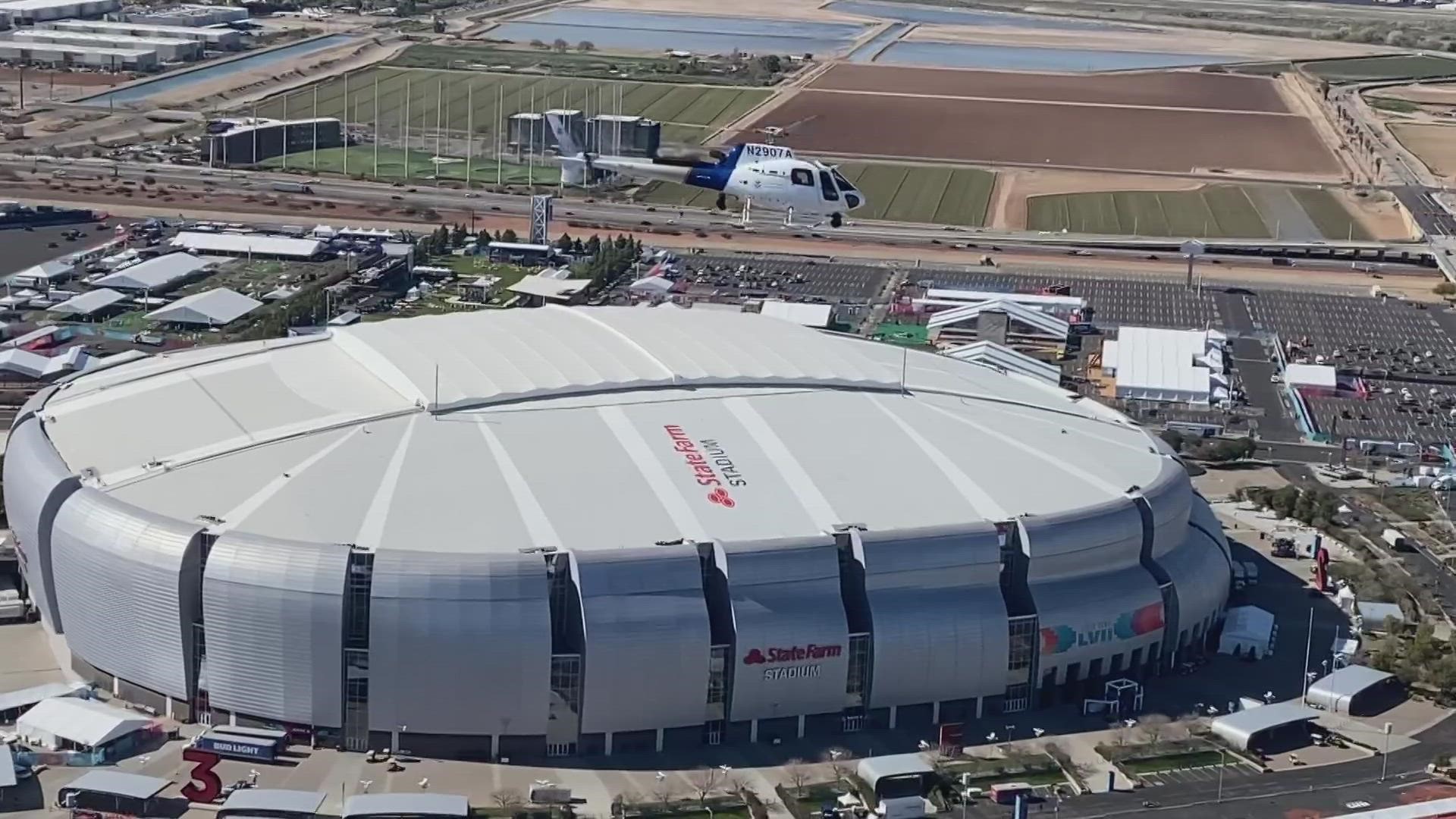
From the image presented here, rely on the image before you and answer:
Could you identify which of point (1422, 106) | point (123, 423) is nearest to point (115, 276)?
point (123, 423)

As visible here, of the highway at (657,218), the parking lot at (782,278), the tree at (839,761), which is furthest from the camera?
the highway at (657,218)

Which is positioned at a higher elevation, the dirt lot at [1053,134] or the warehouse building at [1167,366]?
the dirt lot at [1053,134]

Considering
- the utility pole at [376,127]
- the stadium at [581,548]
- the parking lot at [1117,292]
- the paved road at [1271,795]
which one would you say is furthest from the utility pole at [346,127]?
the paved road at [1271,795]

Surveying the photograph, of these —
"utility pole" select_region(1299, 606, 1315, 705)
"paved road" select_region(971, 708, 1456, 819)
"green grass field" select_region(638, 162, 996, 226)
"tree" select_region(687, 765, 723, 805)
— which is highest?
"green grass field" select_region(638, 162, 996, 226)

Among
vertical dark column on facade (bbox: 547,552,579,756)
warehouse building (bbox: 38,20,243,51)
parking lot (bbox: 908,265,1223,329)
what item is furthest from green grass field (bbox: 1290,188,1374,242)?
warehouse building (bbox: 38,20,243,51)

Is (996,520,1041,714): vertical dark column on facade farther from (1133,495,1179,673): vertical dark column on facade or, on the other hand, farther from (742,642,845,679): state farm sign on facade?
(742,642,845,679): state farm sign on facade

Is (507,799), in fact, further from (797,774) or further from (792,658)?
(792,658)

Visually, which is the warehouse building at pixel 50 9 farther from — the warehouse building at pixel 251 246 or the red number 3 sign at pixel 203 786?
the red number 3 sign at pixel 203 786
